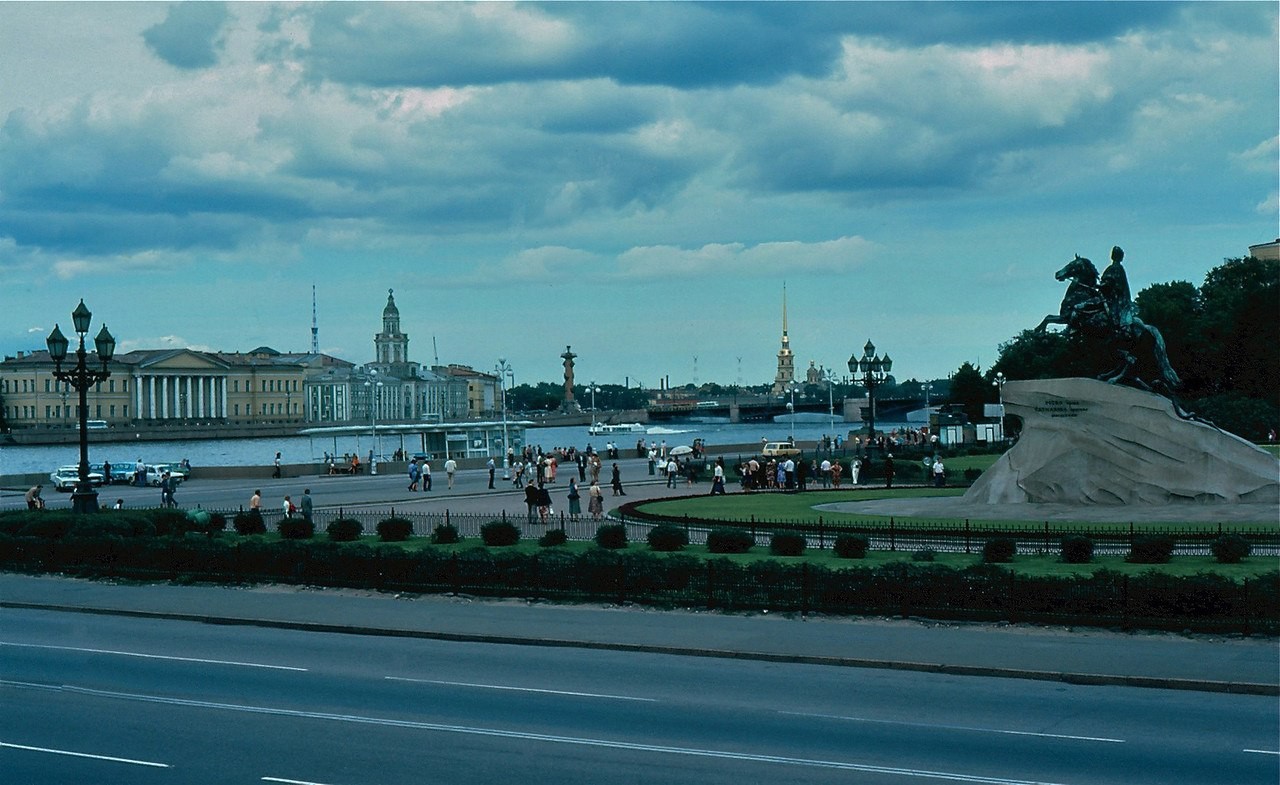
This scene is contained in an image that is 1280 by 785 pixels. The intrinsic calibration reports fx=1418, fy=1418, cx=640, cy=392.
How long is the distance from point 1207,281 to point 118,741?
3688 inches

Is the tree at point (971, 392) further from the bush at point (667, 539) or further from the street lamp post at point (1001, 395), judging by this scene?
the bush at point (667, 539)

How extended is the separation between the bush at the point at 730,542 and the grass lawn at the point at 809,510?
138 inches

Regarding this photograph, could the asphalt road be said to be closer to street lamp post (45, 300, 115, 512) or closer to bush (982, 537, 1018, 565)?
bush (982, 537, 1018, 565)

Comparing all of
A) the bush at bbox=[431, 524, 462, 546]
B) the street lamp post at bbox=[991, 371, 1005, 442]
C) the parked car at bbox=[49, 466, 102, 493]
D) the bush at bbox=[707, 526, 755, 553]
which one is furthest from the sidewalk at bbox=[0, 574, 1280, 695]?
the parked car at bbox=[49, 466, 102, 493]

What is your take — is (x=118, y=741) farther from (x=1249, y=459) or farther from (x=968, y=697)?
(x=1249, y=459)

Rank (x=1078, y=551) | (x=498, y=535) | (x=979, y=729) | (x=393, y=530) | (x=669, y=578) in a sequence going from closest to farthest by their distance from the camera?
(x=979, y=729) → (x=669, y=578) → (x=1078, y=551) → (x=498, y=535) → (x=393, y=530)

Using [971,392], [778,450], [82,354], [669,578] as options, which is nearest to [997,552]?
[669,578]

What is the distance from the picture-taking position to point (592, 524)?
35562mm

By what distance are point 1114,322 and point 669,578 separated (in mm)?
14884

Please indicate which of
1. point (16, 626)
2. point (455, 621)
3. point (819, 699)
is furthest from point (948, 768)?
point (16, 626)

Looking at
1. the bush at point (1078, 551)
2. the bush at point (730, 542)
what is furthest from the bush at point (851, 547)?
the bush at point (1078, 551)

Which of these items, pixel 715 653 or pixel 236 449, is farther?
pixel 236 449

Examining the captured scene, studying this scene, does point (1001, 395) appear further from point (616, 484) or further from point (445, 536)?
point (616, 484)

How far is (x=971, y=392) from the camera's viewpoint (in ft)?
380
